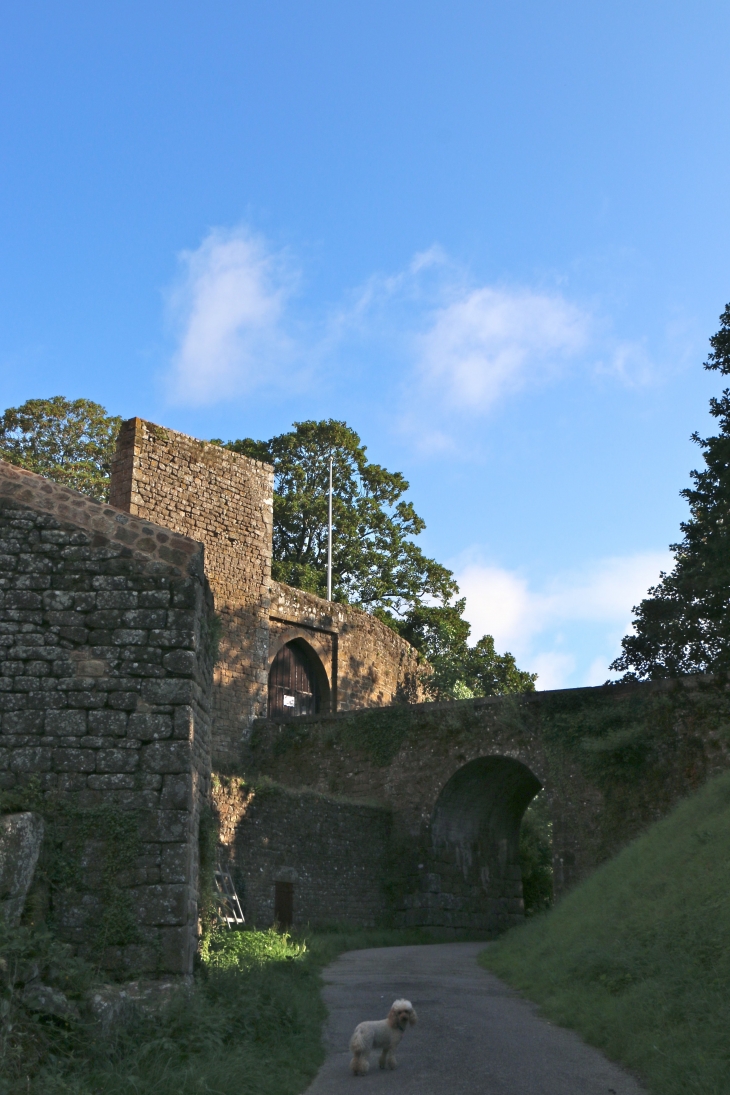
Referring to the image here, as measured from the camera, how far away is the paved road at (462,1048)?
6145 millimetres

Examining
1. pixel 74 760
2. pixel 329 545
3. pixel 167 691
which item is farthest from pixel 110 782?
pixel 329 545

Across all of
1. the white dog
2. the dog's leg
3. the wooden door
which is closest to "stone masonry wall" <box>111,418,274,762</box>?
the wooden door

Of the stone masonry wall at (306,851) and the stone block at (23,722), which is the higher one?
the stone block at (23,722)

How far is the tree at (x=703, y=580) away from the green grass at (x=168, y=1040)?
7830mm

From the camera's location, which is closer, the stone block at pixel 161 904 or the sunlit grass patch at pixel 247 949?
the stone block at pixel 161 904

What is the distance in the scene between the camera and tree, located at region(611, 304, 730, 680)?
1311cm

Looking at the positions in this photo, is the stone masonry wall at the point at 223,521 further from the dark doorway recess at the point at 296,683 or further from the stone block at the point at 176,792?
the stone block at the point at 176,792

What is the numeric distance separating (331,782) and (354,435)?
56.9 feet

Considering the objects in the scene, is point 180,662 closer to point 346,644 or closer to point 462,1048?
point 462,1048

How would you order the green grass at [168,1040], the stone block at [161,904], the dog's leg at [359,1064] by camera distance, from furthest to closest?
the stone block at [161,904] < the dog's leg at [359,1064] < the green grass at [168,1040]

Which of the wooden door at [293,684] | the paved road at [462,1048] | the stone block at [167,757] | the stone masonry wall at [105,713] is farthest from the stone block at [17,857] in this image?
the wooden door at [293,684]

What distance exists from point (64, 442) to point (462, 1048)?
27.0m

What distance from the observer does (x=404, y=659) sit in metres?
29.5

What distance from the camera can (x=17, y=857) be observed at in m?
6.96
